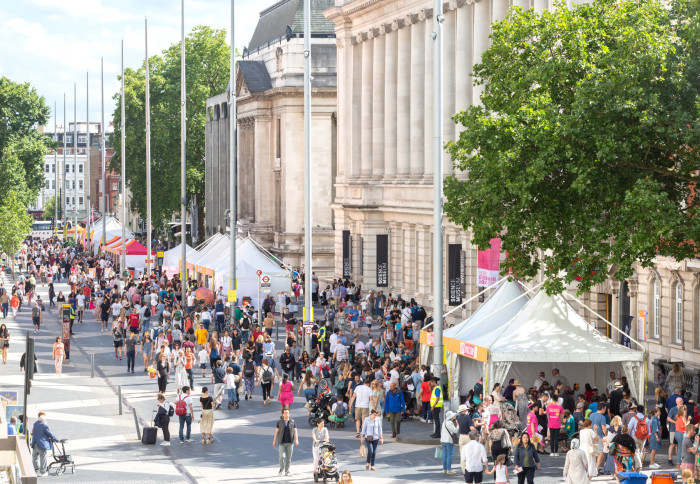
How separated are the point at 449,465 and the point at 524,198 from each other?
595cm

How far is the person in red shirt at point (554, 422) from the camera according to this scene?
28.6 m

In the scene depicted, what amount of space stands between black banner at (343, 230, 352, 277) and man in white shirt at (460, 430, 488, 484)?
41.4m

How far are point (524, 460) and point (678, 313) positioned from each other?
1546 centimetres

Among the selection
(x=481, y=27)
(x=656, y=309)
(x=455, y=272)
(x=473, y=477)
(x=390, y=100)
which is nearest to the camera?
(x=473, y=477)

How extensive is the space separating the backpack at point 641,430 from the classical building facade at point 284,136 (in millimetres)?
54947

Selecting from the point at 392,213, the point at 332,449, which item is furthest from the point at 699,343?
the point at 392,213

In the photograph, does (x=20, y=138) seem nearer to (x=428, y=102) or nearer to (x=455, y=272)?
(x=428, y=102)

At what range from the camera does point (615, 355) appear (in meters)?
30.1

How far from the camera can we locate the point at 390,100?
66750 mm

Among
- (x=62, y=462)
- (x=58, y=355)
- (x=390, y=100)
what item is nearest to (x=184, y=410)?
(x=62, y=462)

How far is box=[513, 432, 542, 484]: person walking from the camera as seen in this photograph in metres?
24.6

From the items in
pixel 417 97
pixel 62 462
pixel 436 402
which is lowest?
pixel 62 462

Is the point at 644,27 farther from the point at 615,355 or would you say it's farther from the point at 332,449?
the point at 332,449

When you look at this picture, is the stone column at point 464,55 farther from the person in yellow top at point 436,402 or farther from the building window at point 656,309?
the person in yellow top at point 436,402
